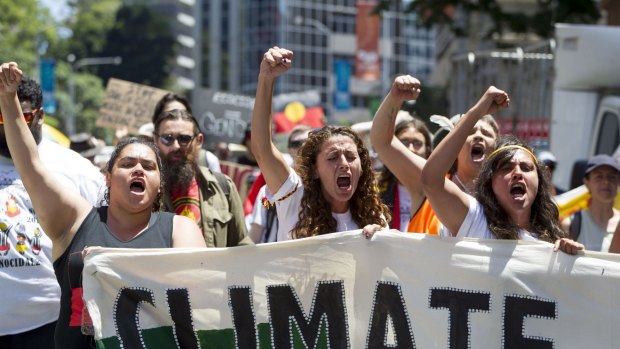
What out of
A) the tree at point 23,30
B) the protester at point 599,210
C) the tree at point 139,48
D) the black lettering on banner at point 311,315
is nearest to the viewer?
the black lettering on banner at point 311,315

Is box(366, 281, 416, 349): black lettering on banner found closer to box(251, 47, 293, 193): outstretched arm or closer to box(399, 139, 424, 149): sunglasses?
box(251, 47, 293, 193): outstretched arm

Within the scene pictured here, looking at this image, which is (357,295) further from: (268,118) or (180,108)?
(180,108)

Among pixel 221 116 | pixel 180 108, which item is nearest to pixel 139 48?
pixel 221 116

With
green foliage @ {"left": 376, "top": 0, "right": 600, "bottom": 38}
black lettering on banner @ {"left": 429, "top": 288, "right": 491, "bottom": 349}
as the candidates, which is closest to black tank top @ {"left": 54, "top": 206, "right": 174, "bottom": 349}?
black lettering on banner @ {"left": 429, "top": 288, "right": 491, "bottom": 349}

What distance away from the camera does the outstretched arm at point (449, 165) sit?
4.60 metres

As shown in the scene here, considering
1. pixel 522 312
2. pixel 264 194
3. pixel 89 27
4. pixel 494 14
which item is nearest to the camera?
pixel 522 312

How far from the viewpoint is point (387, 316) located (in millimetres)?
4652

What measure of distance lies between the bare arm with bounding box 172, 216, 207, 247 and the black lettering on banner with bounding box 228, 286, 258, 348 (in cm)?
23

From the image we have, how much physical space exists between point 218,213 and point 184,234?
1.24 metres

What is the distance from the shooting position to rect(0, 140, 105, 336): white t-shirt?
509cm

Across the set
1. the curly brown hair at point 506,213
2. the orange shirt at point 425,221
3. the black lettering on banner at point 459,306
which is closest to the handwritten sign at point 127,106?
the orange shirt at point 425,221

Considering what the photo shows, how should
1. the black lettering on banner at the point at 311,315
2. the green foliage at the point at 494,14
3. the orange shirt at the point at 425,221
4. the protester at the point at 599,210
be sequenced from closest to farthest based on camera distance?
the black lettering on banner at the point at 311,315 → the orange shirt at the point at 425,221 → the protester at the point at 599,210 → the green foliage at the point at 494,14

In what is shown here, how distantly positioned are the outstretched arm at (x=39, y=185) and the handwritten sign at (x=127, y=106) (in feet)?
20.8

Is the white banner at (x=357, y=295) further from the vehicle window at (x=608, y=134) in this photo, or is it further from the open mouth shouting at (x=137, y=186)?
the vehicle window at (x=608, y=134)
